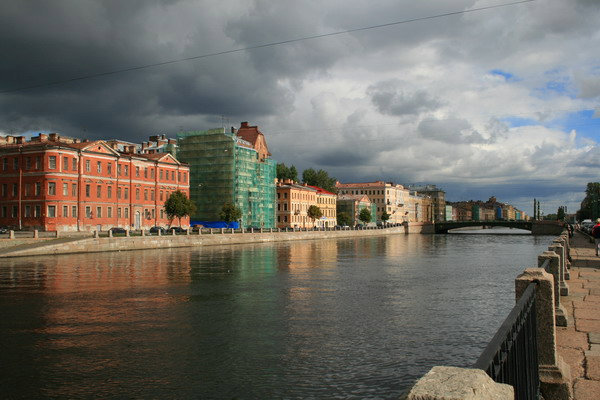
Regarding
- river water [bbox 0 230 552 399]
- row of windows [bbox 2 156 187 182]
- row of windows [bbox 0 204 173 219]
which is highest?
row of windows [bbox 2 156 187 182]

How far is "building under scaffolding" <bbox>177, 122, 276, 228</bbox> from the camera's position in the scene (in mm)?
86688

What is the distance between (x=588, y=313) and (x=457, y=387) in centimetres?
989

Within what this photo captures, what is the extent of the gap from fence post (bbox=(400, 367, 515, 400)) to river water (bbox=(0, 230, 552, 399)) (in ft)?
23.3

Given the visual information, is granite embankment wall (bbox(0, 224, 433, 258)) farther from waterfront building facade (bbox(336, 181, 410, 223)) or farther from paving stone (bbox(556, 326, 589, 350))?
waterfront building facade (bbox(336, 181, 410, 223))

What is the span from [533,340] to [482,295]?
16.0m

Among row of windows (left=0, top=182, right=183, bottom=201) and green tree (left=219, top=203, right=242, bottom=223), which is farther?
green tree (left=219, top=203, right=242, bottom=223)

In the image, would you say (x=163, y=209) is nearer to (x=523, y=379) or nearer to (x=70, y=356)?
(x=70, y=356)

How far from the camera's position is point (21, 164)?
61.2 m

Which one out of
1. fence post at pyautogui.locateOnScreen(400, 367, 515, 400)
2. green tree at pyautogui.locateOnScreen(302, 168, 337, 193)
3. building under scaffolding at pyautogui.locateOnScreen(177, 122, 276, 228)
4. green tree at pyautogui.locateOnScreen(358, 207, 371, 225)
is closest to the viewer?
fence post at pyautogui.locateOnScreen(400, 367, 515, 400)

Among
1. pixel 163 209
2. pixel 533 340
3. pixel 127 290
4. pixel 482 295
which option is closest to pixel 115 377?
pixel 533 340

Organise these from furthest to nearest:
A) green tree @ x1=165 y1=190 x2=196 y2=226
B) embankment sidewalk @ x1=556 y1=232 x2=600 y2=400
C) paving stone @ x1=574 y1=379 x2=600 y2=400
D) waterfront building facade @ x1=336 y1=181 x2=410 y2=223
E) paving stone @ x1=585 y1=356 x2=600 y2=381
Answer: waterfront building facade @ x1=336 y1=181 x2=410 y2=223, green tree @ x1=165 y1=190 x2=196 y2=226, paving stone @ x1=585 y1=356 x2=600 y2=381, embankment sidewalk @ x1=556 y1=232 x2=600 y2=400, paving stone @ x1=574 y1=379 x2=600 y2=400

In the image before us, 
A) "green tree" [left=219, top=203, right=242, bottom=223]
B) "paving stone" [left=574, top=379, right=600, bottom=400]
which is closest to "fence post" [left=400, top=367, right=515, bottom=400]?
"paving stone" [left=574, top=379, right=600, bottom=400]

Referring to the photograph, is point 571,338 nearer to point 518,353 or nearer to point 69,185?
point 518,353

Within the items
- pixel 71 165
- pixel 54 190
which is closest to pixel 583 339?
pixel 54 190
